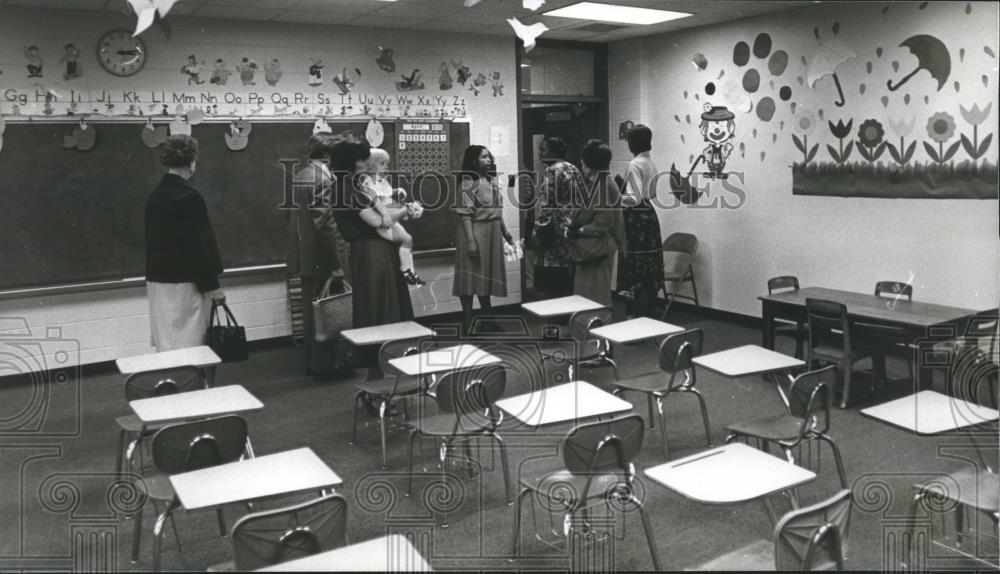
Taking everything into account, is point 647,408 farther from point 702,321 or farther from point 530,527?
point 702,321

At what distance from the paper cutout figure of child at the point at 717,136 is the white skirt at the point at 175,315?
4808 millimetres

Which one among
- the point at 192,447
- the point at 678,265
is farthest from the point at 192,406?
the point at 678,265

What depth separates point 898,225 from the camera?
6.15 metres

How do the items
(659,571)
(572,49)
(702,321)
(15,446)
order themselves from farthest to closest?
(572,49)
(702,321)
(15,446)
(659,571)

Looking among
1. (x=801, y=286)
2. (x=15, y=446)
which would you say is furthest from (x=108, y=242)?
(x=801, y=286)

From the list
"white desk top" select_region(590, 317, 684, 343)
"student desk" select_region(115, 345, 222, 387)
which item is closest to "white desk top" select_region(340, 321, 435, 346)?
"student desk" select_region(115, 345, 222, 387)

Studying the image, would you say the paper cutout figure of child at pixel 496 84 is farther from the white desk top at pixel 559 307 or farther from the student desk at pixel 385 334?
the student desk at pixel 385 334

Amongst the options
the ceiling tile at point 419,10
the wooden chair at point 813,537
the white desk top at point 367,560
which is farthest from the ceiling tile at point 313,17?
the wooden chair at point 813,537

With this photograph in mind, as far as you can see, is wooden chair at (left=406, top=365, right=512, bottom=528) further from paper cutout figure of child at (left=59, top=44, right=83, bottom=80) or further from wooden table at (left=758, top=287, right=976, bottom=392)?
paper cutout figure of child at (left=59, top=44, right=83, bottom=80)

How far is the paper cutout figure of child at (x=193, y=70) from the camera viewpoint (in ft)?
21.3

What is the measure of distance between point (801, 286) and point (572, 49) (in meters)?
3.38

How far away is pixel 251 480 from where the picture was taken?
278 centimetres

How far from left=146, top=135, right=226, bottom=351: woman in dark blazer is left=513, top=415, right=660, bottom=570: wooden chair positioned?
96.2 inches

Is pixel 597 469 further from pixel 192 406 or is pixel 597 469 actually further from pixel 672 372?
pixel 192 406
